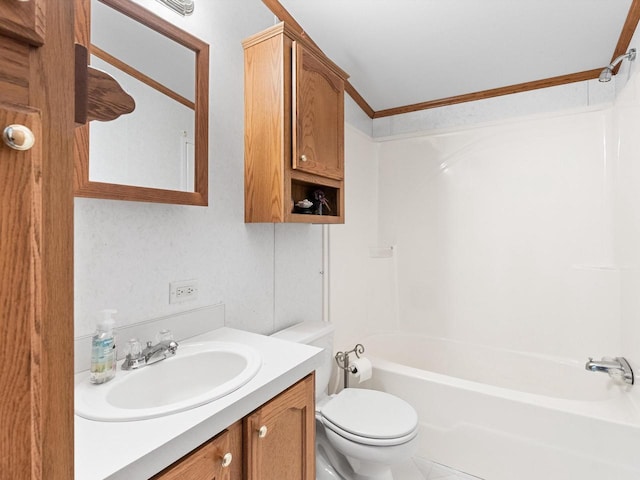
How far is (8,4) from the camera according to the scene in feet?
1.09

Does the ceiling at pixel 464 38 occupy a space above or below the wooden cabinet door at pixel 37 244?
above

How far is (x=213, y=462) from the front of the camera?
31.4 inches

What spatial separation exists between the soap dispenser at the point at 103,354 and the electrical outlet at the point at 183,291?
288 millimetres

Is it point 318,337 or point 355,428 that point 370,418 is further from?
point 318,337

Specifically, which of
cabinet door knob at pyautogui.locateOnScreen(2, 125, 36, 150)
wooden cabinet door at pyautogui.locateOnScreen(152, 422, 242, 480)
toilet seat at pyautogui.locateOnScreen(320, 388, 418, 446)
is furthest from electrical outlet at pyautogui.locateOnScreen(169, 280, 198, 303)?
cabinet door knob at pyautogui.locateOnScreen(2, 125, 36, 150)

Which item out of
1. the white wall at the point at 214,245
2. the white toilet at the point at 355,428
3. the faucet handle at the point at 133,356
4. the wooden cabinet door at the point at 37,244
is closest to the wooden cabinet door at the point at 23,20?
the wooden cabinet door at the point at 37,244

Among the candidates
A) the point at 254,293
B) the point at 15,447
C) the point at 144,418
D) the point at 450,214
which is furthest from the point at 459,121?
the point at 15,447

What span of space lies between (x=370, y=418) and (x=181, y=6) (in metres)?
1.89

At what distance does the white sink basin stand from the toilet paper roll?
952 millimetres

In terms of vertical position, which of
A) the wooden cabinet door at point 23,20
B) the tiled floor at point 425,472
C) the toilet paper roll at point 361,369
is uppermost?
the wooden cabinet door at point 23,20

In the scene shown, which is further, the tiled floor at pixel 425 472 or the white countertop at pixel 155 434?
the tiled floor at pixel 425 472

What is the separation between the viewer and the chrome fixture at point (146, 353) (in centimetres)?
105

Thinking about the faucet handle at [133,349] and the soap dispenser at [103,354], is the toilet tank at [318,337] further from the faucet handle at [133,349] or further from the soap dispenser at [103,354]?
the soap dispenser at [103,354]

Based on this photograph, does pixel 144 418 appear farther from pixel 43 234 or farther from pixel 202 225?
pixel 202 225
